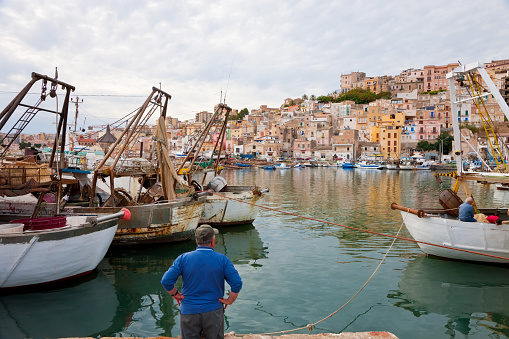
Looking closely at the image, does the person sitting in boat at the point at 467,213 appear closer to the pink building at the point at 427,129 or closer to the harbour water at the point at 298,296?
the harbour water at the point at 298,296

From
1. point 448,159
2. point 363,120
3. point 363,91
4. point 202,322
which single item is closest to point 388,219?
point 202,322

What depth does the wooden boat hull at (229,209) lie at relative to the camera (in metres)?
16.9

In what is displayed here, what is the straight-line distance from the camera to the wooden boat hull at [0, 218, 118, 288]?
8.32 metres

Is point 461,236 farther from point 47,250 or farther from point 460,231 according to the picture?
point 47,250

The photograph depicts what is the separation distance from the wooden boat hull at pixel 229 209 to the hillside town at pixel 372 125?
64.8m

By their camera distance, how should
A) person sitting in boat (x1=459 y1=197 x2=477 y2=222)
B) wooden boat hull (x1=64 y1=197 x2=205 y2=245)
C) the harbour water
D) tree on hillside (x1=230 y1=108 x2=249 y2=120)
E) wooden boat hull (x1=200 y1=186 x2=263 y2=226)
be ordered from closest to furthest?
the harbour water → person sitting in boat (x1=459 y1=197 x2=477 y2=222) → wooden boat hull (x1=64 y1=197 x2=205 y2=245) → wooden boat hull (x1=200 y1=186 x2=263 y2=226) → tree on hillside (x1=230 y1=108 x2=249 y2=120)

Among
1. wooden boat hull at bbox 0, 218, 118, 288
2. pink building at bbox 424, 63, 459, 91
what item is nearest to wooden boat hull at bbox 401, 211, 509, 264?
wooden boat hull at bbox 0, 218, 118, 288

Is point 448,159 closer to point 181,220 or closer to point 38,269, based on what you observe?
point 181,220

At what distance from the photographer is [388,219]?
19.6 m

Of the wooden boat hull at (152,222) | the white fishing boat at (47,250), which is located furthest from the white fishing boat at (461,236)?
the white fishing boat at (47,250)

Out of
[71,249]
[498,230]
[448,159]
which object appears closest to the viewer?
[71,249]

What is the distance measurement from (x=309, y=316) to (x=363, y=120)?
359 ft

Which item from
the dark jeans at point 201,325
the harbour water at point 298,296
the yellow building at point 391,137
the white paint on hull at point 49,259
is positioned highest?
the yellow building at point 391,137

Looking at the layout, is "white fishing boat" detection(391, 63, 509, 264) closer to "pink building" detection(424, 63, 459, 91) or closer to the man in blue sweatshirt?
the man in blue sweatshirt
